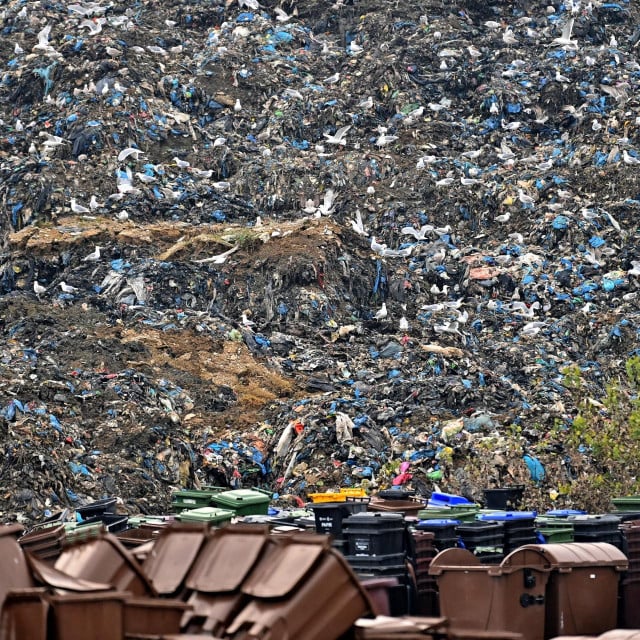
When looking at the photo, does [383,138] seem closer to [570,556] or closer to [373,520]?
[373,520]

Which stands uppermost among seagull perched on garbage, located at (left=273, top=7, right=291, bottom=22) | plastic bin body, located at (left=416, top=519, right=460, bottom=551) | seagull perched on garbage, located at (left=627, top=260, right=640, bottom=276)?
plastic bin body, located at (left=416, top=519, right=460, bottom=551)

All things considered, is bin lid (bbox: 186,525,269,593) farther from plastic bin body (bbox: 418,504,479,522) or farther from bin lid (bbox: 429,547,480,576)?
plastic bin body (bbox: 418,504,479,522)

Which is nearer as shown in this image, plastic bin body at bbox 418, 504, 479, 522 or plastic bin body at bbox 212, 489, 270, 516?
plastic bin body at bbox 418, 504, 479, 522

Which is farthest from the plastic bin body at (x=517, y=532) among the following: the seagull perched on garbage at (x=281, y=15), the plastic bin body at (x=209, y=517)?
the seagull perched on garbage at (x=281, y=15)

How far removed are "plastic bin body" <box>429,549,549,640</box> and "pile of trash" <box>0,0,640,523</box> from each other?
593 centimetres

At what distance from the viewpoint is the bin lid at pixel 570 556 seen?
7.74 meters

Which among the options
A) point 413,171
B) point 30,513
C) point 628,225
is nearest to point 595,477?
point 30,513

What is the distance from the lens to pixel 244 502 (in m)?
10.8

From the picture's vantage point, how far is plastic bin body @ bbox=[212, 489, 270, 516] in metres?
10.8

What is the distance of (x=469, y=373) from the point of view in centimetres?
1723

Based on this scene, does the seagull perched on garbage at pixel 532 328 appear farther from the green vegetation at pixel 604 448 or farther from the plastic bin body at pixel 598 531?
the plastic bin body at pixel 598 531

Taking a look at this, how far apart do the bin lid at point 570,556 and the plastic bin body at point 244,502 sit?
10.8ft

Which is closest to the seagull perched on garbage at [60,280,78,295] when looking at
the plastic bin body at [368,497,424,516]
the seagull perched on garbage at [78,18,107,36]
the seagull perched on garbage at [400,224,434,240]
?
the seagull perched on garbage at [400,224,434,240]

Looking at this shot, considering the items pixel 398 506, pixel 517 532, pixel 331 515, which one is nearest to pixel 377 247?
pixel 398 506
